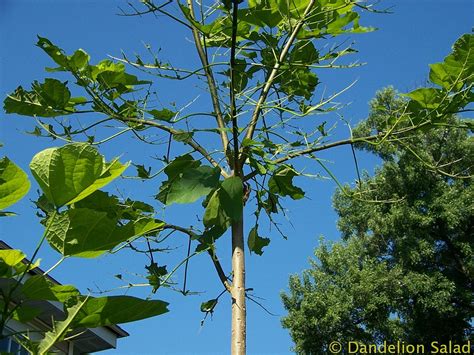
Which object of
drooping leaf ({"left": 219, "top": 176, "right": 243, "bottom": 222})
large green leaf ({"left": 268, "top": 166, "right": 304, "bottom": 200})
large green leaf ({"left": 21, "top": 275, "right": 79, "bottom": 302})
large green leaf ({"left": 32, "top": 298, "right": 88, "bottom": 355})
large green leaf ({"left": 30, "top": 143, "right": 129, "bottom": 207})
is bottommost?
large green leaf ({"left": 32, "top": 298, "right": 88, "bottom": 355})

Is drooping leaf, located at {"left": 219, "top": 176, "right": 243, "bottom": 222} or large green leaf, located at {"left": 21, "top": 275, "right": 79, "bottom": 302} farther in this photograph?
drooping leaf, located at {"left": 219, "top": 176, "right": 243, "bottom": 222}

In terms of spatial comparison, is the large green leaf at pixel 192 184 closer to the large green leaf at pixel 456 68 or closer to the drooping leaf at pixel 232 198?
the drooping leaf at pixel 232 198

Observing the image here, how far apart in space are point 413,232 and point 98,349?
9.39 m

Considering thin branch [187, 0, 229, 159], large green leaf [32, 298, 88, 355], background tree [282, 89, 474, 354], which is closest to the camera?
large green leaf [32, 298, 88, 355]

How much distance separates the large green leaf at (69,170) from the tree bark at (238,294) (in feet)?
1.83

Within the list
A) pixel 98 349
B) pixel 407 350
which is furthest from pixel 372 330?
pixel 98 349

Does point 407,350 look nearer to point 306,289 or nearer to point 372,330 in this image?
point 372,330

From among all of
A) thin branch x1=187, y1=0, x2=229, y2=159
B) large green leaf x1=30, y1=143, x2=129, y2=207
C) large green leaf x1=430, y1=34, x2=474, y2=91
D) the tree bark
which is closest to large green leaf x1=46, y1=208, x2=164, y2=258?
large green leaf x1=30, y1=143, x2=129, y2=207

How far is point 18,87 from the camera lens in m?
1.28

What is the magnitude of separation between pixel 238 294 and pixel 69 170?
24.0 inches

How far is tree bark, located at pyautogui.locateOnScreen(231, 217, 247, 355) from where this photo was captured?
3.50 feet

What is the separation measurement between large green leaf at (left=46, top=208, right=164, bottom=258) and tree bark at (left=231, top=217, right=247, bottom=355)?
0.50m

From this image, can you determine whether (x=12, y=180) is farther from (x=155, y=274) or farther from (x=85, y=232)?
(x=155, y=274)

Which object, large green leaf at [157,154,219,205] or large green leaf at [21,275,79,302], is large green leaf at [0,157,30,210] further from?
large green leaf at [157,154,219,205]
